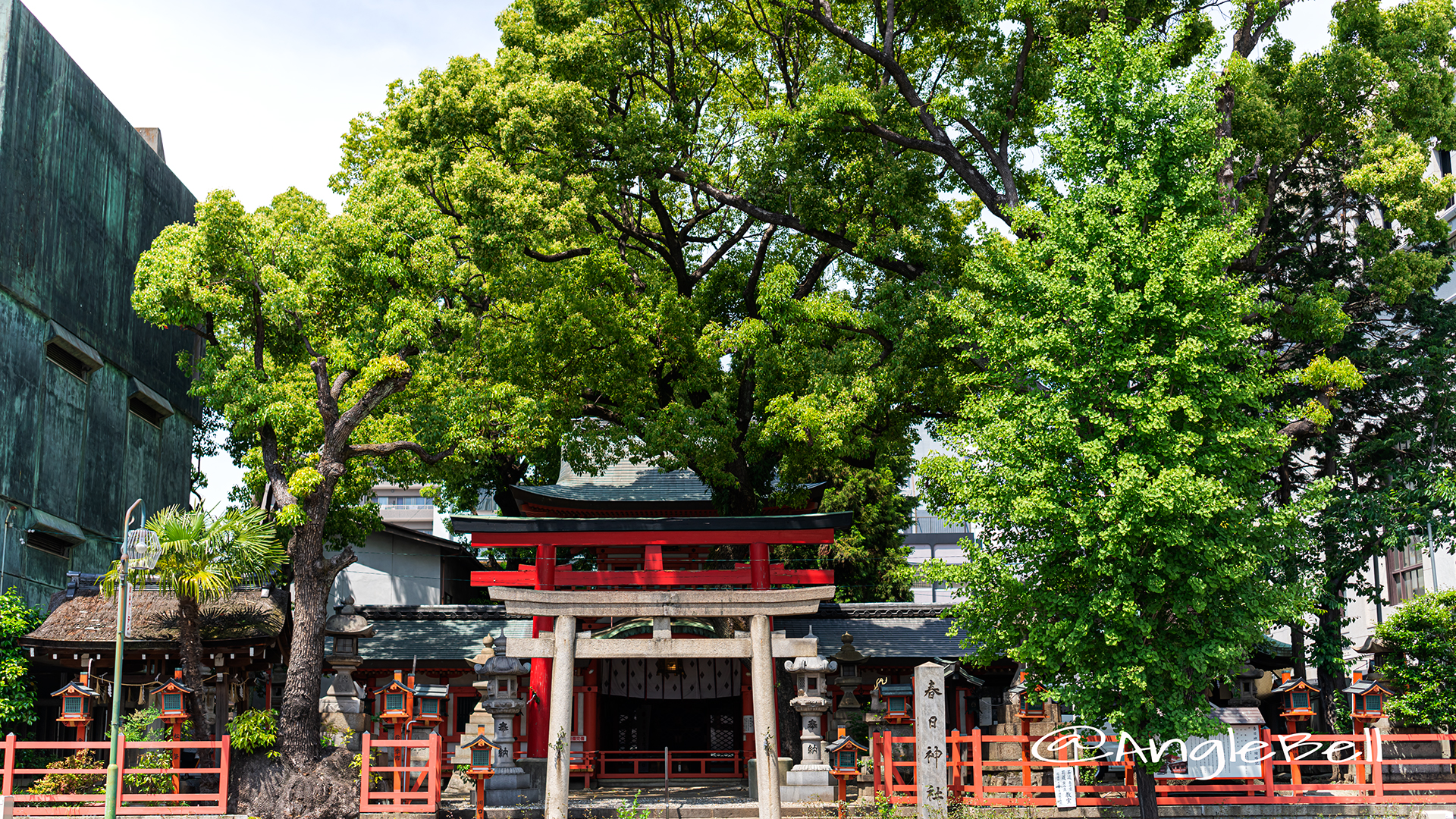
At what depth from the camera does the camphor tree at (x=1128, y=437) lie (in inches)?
535

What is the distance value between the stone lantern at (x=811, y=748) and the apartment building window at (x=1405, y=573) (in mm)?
13139

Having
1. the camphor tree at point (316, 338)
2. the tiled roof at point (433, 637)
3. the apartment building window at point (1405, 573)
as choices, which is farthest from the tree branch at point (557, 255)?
the apartment building window at point (1405, 573)

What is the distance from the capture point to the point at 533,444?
19.5 m

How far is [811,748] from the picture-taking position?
17.5 metres

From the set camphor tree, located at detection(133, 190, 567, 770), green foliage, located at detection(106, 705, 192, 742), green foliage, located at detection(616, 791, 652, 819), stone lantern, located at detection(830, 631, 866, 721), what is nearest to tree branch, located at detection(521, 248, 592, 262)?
camphor tree, located at detection(133, 190, 567, 770)

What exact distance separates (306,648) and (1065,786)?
11.9 meters

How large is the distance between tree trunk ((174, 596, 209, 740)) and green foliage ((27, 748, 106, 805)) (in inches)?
58.3

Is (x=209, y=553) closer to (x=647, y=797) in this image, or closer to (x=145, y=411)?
(x=647, y=797)

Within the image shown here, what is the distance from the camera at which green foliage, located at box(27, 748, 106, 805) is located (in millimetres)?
16688

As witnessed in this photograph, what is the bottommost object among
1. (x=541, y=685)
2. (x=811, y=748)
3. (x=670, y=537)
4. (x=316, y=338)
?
(x=811, y=748)

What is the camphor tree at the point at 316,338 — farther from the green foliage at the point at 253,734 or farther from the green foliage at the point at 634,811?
the green foliage at the point at 634,811

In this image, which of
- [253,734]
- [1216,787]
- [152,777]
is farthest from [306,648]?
[1216,787]

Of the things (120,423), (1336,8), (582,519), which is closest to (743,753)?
(582,519)

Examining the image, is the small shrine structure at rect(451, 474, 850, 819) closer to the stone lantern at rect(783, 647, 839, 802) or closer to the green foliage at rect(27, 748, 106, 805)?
the stone lantern at rect(783, 647, 839, 802)
